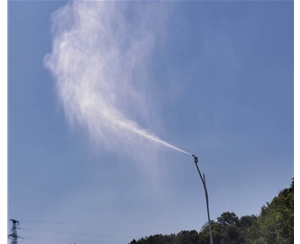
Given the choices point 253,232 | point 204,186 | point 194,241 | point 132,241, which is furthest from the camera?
point 132,241

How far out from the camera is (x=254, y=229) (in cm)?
8506

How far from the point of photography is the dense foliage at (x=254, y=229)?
61.7 meters

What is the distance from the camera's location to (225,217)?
168 meters

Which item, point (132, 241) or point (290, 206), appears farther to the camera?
point (132, 241)

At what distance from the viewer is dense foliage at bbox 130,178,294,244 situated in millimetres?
61688

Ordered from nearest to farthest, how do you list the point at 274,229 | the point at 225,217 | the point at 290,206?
the point at 290,206, the point at 274,229, the point at 225,217

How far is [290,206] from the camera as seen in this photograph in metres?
61.6
